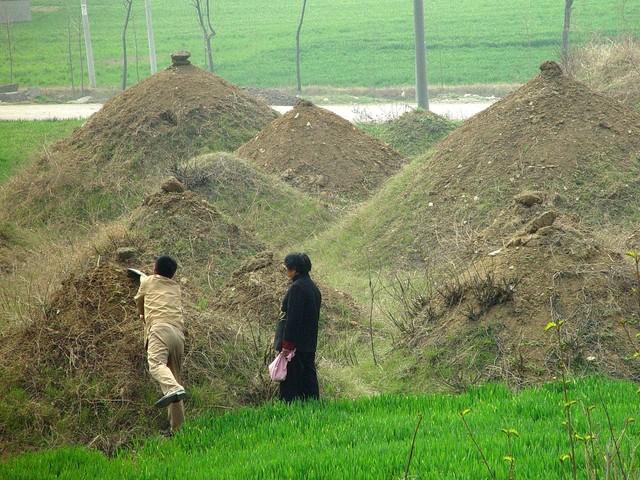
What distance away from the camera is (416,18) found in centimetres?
2816

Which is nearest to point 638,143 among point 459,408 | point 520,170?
point 520,170

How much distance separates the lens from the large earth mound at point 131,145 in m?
22.1

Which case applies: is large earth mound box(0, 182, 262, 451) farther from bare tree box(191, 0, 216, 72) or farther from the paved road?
bare tree box(191, 0, 216, 72)

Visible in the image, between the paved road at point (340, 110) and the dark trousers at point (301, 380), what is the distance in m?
21.7

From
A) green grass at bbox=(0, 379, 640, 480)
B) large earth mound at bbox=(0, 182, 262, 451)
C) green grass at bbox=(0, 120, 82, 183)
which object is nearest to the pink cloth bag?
green grass at bbox=(0, 379, 640, 480)

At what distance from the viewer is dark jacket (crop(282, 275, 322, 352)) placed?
9711 millimetres

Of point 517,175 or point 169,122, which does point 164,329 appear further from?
point 169,122

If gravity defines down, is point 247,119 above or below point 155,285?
below

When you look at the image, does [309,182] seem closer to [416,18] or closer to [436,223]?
[436,223]

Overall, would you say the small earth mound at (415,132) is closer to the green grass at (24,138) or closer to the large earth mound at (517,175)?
the large earth mound at (517,175)

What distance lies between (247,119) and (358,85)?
21.1m

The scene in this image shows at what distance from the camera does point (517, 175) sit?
57.2 ft

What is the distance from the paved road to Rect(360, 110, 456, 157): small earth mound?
3.60 metres

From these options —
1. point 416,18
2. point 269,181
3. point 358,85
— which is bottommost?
point 358,85
